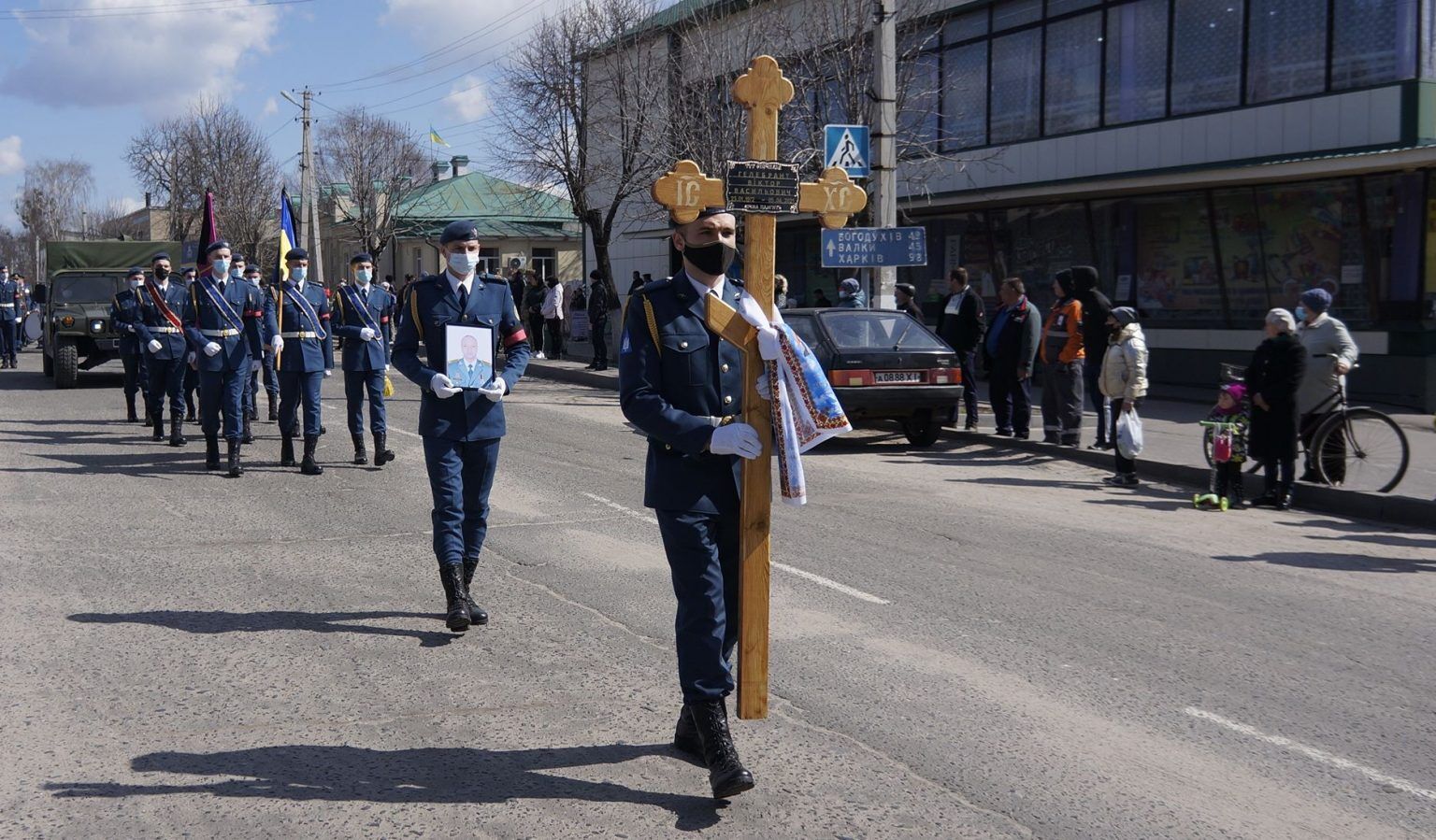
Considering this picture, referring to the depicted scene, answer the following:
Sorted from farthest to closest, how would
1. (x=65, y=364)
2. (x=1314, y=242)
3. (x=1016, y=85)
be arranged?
(x=1016, y=85)
(x=65, y=364)
(x=1314, y=242)

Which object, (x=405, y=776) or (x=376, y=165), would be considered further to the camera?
(x=376, y=165)

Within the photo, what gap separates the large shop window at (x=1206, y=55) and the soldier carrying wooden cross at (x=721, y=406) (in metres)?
18.1

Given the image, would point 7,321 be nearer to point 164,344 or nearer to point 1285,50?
point 164,344

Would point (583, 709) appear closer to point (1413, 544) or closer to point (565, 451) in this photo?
point (1413, 544)

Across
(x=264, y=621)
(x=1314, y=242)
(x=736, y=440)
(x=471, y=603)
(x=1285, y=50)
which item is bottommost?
(x=264, y=621)

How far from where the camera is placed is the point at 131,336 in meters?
15.5

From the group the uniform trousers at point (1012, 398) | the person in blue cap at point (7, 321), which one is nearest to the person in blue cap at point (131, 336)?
the uniform trousers at point (1012, 398)

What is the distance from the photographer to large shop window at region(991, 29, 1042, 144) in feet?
80.1

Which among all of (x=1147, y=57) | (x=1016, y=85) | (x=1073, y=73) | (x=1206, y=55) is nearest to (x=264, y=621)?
(x=1206, y=55)

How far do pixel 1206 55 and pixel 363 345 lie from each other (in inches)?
584

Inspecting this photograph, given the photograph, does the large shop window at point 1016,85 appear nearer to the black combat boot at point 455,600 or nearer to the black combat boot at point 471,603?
the black combat boot at point 471,603

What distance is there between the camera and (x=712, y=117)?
24844mm

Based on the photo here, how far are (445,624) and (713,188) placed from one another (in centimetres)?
314

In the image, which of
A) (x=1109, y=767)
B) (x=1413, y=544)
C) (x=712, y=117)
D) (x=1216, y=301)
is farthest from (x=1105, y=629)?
(x=712, y=117)
